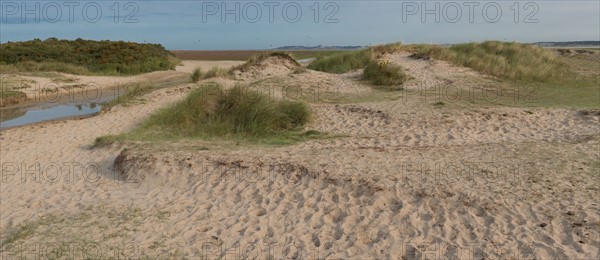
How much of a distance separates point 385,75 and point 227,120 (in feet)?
26.2

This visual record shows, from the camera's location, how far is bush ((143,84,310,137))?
10094mm

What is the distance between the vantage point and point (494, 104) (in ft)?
41.9

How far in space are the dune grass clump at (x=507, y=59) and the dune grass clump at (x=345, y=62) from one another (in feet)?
8.44

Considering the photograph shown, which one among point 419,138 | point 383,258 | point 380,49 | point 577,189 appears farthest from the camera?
point 380,49

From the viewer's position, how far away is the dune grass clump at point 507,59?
18578 mm

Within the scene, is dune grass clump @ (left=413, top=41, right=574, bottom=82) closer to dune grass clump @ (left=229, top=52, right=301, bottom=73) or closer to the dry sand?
dune grass clump @ (left=229, top=52, right=301, bottom=73)

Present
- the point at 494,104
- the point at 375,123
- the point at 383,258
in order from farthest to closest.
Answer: the point at 494,104, the point at 375,123, the point at 383,258

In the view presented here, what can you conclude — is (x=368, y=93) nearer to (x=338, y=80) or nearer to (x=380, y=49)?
(x=338, y=80)

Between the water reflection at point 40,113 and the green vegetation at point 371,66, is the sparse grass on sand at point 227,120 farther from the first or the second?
the green vegetation at point 371,66

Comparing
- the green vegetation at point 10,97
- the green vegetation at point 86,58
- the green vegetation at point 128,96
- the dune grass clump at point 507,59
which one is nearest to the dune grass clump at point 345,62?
the dune grass clump at point 507,59

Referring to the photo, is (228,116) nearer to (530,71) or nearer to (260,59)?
(260,59)

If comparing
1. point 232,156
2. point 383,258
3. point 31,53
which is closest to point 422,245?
point 383,258

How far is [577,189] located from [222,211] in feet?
14.0

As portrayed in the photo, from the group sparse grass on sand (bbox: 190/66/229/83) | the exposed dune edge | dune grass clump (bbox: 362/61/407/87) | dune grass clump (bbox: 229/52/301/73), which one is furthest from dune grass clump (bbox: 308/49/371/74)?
the exposed dune edge
